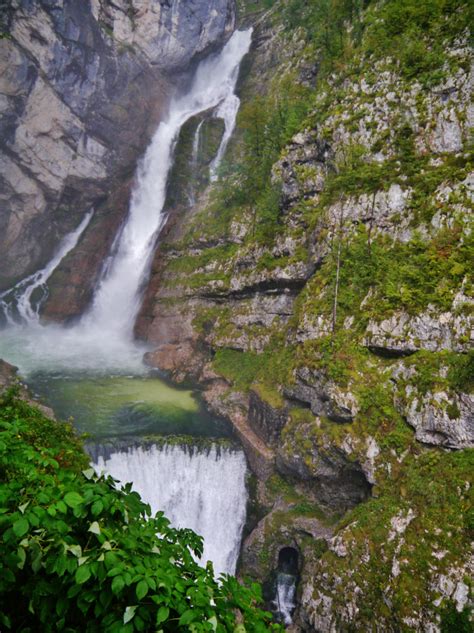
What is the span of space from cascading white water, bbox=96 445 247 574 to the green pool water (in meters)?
1.33

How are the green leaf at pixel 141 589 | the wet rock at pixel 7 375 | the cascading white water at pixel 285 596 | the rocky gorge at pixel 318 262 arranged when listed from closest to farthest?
the green leaf at pixel 141 589, the rocky gorge at pixel 318 262, the cascading white water at pixel 285 596, the wet rock at pixel 7 375

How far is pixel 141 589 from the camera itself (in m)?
2.15

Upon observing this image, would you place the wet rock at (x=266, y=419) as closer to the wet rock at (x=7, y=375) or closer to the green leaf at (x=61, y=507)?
the wet rock at (x=7, y=375)

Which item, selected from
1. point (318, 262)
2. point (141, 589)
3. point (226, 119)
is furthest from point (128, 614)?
point (226, 119)

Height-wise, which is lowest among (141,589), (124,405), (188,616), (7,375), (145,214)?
(124,405)

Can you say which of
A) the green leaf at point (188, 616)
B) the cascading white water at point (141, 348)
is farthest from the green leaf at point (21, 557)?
the cascading white water at point (141, 348)

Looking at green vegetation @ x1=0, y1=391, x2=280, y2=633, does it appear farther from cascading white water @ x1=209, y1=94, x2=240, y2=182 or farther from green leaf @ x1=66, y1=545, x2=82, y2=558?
cascading white water @ x1=209, y1=94, x2=240, y2=182

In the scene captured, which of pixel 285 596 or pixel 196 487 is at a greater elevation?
pixel 196 487

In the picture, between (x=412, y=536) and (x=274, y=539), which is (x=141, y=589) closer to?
(x=412, y=536)

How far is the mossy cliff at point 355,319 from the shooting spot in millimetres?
12148

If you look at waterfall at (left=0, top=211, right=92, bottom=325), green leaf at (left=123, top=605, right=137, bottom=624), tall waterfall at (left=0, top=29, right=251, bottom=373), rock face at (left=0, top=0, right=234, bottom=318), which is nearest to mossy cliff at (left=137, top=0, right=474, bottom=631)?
tall waterfall at (left=0, top=29, right=251, bottom=373)

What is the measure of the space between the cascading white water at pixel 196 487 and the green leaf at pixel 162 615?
15918 millimetres

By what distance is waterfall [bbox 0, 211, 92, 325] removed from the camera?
33.5m

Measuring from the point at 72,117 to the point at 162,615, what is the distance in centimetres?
4085
